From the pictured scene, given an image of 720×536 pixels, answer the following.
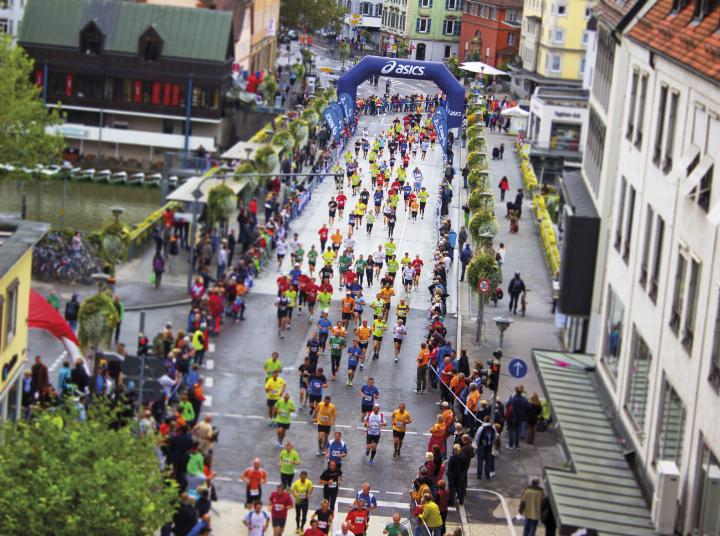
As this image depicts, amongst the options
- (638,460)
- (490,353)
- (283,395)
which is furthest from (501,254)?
(638,460)

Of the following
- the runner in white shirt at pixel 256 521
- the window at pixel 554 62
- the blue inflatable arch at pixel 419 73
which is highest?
the window at pixel 554 62

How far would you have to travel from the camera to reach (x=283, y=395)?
3694cm

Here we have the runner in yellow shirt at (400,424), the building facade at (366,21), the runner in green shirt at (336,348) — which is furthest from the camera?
the building facade at (366,21)

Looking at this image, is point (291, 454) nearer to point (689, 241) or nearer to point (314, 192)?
point (689, 241)

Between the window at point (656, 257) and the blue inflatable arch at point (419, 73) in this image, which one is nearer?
the window at point (656, 257)

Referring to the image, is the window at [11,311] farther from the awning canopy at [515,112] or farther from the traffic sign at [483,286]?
the awning canopy at [515,112]

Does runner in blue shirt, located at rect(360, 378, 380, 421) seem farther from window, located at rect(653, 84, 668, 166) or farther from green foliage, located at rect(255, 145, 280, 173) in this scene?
green foliage, located at rect(255, 145, 280, 173)

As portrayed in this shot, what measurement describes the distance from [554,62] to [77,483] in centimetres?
10056

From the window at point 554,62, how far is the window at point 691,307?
95137mm

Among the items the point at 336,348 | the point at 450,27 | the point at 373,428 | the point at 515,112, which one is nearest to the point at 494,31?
the point at 450,27

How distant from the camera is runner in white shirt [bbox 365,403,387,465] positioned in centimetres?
3484

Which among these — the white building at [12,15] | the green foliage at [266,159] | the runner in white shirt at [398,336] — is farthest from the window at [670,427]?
the white building at [12,15]

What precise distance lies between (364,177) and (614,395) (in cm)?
5126

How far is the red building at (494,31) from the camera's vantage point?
142500mm
